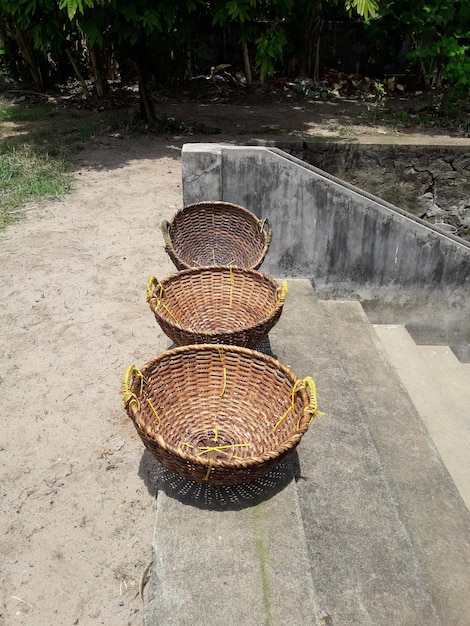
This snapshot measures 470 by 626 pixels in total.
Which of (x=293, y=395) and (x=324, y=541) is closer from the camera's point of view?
(x=324, y=541)

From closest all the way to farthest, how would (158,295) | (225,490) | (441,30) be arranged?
(225,490)
(158,295)
(441,30)

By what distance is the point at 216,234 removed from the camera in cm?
454

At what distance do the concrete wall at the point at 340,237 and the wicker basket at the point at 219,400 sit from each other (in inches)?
94.4

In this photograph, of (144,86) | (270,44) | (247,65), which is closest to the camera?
(270,44)

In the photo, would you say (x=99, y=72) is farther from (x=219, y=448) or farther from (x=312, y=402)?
(x=312, y=402)

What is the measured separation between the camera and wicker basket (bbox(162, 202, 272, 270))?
437 cm

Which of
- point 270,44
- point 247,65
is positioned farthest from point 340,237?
point 247,65

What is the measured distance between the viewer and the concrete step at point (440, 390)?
13.1 ft

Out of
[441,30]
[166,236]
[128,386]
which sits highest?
[441,30]

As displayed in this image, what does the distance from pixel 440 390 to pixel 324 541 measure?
2770 mm

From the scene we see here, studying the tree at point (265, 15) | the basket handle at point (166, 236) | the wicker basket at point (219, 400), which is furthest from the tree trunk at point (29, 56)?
the wicker basket at point (219, 400)

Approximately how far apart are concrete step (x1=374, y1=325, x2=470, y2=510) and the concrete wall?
0.31m

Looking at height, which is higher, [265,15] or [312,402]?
[265,15]

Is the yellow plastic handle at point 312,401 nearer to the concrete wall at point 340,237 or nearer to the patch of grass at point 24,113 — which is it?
the concrete wall at point 340,237
